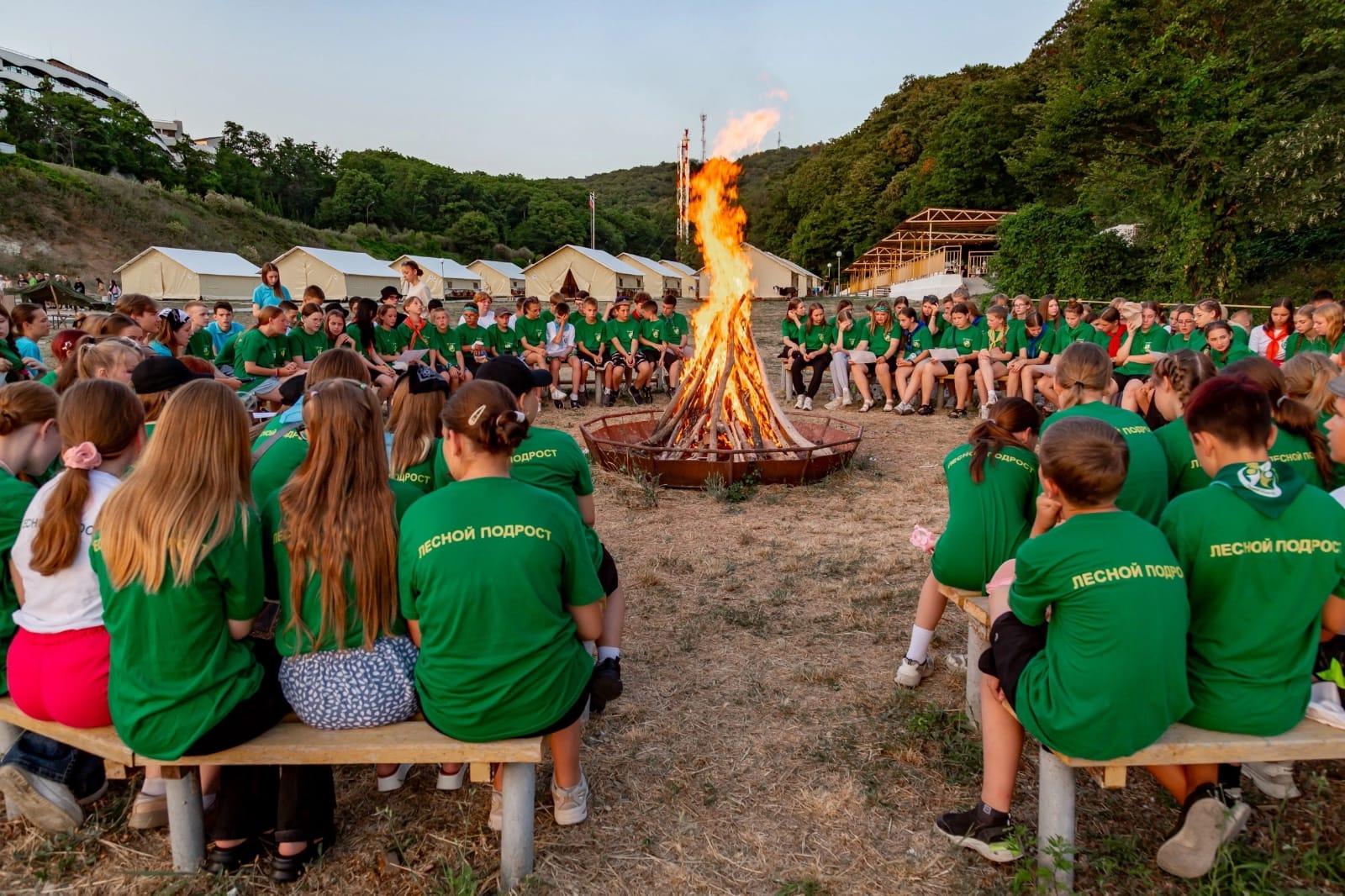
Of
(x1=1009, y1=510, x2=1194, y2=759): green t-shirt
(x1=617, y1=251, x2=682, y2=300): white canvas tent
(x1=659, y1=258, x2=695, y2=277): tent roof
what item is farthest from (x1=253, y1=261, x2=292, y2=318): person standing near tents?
(x1=659, y1=258, x2=695, y2=277): tent roof

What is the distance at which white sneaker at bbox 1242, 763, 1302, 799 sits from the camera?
3152mm

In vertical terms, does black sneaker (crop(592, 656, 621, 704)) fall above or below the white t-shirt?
below

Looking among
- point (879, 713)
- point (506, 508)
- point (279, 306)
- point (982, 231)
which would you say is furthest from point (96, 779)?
point (982, 231)

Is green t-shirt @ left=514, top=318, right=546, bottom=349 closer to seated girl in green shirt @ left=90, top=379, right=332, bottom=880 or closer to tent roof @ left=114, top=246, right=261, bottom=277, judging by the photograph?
seated girl in green shirt @ left=90, top=379, right=332, bottom=880

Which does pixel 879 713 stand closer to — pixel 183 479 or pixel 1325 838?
pixel 1325 838

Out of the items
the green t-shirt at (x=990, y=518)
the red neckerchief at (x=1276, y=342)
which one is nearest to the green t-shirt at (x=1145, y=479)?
the green t-shirt at (x=990, y=518)

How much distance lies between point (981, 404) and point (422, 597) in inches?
439

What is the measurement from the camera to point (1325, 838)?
2984 millimetres

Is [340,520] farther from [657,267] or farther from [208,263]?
[657,267]

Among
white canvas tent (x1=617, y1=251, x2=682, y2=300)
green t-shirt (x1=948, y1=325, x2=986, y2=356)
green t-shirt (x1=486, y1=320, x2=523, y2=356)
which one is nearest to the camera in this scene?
green t-shirt (x1=948, y1=325, x2=986, y2=356)

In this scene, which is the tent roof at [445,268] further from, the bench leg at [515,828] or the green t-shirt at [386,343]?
the bench leg at [515,828]

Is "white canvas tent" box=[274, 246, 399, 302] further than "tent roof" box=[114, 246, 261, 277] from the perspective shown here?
Yes

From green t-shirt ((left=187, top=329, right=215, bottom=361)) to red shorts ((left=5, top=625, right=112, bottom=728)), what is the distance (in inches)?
278

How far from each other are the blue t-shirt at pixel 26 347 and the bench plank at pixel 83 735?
18.6 ft
